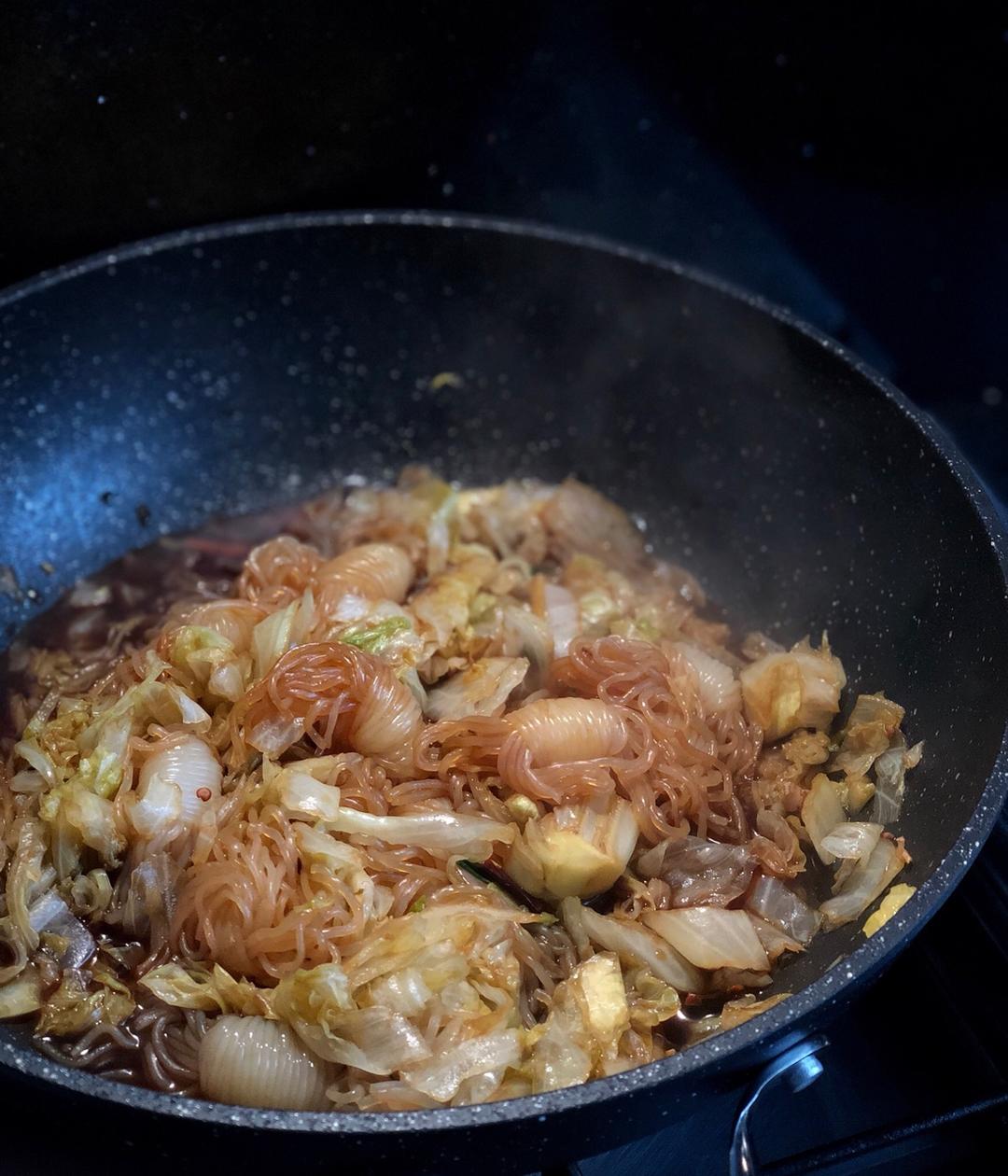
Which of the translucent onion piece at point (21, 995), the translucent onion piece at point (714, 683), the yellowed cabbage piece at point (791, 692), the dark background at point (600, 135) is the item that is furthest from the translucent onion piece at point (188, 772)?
the dark background at point (600, 135)

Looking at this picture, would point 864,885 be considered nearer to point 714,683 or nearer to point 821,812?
point 821,812

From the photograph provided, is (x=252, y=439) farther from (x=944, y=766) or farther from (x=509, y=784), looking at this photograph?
(x=944, y=766)

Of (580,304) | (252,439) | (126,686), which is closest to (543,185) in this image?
(580,304)

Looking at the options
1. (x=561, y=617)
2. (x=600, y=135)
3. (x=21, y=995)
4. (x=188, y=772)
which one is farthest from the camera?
(x=600, y=135)

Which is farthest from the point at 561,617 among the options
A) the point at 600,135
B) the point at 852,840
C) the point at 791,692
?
the point at 600,135

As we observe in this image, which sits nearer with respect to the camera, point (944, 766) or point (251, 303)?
point (944, 766)
